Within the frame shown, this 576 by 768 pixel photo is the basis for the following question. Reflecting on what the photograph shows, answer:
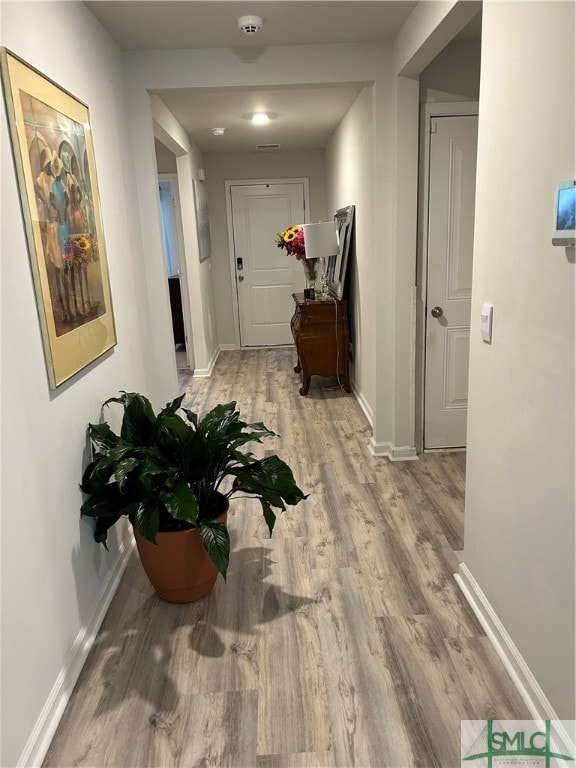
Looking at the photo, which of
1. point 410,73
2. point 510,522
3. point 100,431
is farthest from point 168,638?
point 410,73

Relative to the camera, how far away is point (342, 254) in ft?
14.9

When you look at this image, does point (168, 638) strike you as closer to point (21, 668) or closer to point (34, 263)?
point (21, 668)

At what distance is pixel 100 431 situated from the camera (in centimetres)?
198

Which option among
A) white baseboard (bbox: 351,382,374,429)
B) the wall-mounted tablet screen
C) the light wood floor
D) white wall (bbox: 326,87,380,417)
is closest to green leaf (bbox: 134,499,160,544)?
the light wood floor

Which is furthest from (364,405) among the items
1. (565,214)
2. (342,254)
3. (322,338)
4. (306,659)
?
(565,214)

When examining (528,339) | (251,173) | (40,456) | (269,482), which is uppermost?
(251,173)

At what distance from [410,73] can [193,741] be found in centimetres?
304

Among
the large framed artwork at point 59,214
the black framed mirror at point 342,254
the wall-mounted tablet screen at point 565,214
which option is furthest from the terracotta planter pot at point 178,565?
the black framed mirror at point 342,254

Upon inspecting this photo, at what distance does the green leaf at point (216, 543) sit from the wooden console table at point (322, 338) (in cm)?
296

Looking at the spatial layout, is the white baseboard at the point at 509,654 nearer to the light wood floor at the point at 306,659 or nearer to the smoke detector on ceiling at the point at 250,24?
the light wood floor at the point at 306,659

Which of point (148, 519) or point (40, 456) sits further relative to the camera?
point (148, 519)

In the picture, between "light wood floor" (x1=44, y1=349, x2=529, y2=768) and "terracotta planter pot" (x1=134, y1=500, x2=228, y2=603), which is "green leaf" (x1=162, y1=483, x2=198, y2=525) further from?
"light wood floor" (x1=44, y1=349, x2=529, y2=768)

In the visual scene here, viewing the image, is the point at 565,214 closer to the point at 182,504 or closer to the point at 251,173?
the point at 182,504

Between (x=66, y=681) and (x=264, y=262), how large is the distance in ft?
18.1
